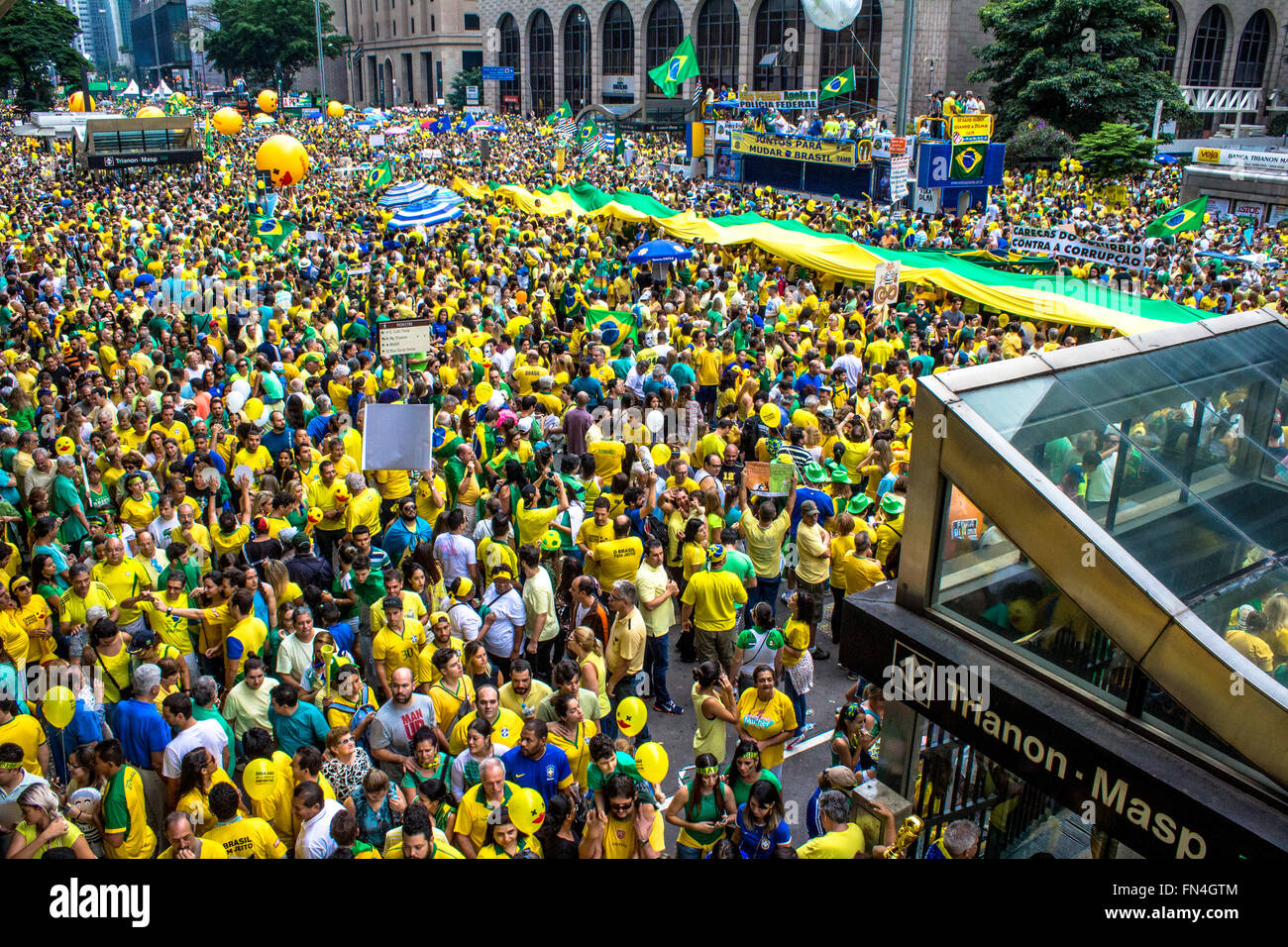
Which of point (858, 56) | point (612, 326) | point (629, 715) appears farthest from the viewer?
point (858, 56)

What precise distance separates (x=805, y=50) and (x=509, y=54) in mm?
32382

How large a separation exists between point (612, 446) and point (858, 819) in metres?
5.03

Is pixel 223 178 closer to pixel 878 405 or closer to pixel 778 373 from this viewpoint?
pixel 778 373

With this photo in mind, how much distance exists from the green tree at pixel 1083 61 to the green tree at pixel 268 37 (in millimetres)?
64571

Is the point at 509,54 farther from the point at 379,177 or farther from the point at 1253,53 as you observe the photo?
the point at 379,177

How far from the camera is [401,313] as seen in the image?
1373 centimetres

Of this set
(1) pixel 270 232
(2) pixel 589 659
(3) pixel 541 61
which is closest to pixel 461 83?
(3) pixel 541 61

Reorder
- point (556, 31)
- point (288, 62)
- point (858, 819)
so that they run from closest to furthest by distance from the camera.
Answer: point (858, 819), point (556, 31), point (288, 62)

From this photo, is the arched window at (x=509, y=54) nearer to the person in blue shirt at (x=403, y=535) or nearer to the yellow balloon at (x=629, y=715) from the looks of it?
the person in blue shirt at (x=403, y=535)

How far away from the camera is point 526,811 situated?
483 centimetres

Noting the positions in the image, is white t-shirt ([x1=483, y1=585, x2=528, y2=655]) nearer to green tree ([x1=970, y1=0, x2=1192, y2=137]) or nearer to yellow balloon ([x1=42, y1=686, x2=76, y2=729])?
yellow balloon ([x1=42, y1=686, x2=76, y2=729])

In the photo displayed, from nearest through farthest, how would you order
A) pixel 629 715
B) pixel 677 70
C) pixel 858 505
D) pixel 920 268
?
1. pixel 629 715
2. pixel 858 505
3. pixel 920 268
4. pixel 677 70
